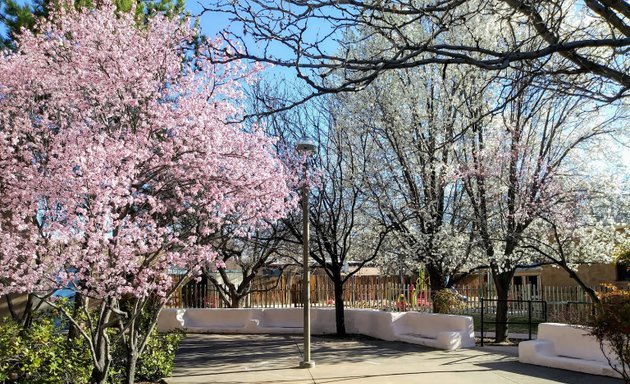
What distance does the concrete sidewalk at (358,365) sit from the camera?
10.3 m

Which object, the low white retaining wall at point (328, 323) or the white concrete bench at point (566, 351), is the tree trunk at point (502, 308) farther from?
the white concrete bench at point (566, 351)

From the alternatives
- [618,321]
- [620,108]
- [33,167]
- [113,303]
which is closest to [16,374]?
[113,303]

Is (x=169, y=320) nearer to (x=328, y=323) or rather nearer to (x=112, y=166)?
(x=328, y=323)

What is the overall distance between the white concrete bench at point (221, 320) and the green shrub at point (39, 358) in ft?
32.5

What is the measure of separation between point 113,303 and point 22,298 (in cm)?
766

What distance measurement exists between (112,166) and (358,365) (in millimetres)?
6254

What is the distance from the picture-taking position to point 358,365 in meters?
11.9

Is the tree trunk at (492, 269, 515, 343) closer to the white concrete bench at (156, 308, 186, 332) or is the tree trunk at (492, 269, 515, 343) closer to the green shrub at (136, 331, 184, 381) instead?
the green shrub at (136, 331, 184, 381)

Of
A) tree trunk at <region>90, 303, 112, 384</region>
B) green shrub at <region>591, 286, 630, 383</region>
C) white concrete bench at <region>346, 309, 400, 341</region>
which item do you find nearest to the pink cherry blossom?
tree trunk at <region>90, 303, 112, 384</region>

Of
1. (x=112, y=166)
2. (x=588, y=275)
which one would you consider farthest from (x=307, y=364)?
(x=588, y=275)

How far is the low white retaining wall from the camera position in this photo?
14508 millimetres

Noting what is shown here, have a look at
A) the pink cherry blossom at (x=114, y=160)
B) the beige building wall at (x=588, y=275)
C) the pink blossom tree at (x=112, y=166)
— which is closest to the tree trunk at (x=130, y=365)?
the pink blossom tree at (x=112, y=166)

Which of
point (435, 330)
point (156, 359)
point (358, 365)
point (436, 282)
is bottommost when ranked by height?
point (358, 365)

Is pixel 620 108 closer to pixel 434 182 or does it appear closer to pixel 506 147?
pixel 506 147
